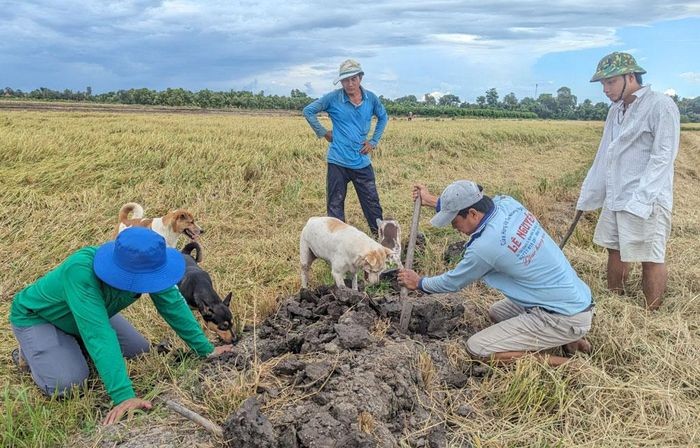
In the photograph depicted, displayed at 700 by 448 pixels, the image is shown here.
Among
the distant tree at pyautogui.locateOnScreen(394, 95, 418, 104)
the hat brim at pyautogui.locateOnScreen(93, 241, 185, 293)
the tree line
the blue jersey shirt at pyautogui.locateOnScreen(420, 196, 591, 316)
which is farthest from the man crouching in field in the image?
the distant tree at pyautogui.locateOnScreen(394, 95, 418, 104)

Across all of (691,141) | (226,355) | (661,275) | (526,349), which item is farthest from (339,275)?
(691,141)

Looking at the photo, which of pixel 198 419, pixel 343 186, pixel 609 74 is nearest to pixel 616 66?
pixel 609 74

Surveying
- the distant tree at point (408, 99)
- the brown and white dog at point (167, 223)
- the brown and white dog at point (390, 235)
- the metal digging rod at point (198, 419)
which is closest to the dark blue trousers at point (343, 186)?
the brown and white dog at point (390, 235)

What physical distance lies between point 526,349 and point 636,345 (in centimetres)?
82

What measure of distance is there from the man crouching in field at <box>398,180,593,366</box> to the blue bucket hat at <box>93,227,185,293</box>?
5.44 feet

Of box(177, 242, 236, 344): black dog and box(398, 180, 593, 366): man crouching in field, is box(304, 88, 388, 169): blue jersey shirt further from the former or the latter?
box(398, 180, 593, 366): man crouching in field

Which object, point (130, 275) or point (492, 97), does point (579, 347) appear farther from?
point (492, 97)

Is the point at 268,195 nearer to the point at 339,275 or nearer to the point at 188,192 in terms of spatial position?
the point at 188,192

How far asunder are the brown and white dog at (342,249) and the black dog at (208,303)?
39.0 inches

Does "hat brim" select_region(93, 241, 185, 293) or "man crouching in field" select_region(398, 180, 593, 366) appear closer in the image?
"hat brim" select_region(93, 241, 185, 293)

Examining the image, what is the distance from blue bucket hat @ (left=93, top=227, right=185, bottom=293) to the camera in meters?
2.92

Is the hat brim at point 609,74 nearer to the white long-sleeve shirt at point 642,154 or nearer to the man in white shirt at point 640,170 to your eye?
the man in white shirt at point 640,170

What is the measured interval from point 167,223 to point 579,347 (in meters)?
4.42

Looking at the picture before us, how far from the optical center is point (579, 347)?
393 centimetres
